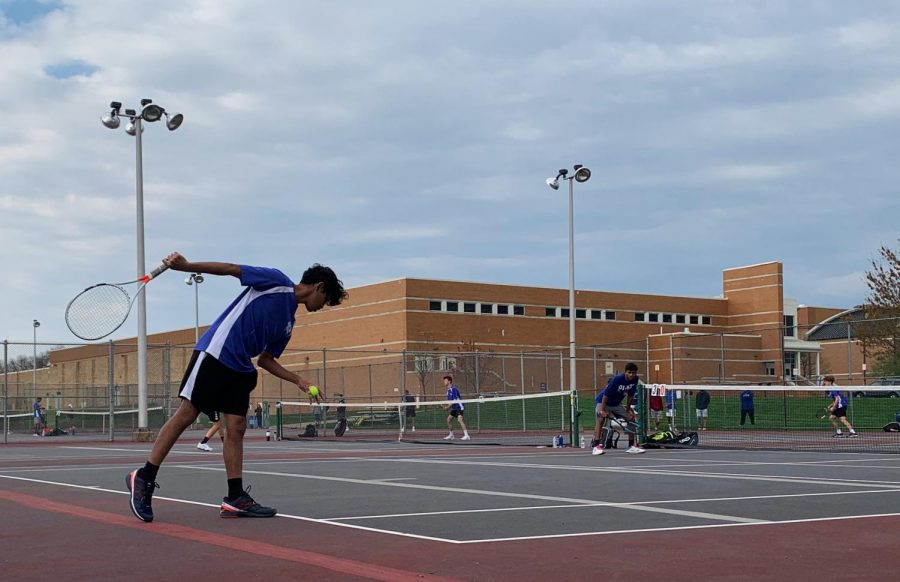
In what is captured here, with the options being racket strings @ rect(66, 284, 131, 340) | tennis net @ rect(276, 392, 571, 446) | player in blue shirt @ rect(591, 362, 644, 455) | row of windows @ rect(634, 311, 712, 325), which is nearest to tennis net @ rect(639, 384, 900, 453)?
tennis net @ rect(276, 392, 571, 446)

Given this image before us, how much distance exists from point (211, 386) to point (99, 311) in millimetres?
4861

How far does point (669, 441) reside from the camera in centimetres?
2230

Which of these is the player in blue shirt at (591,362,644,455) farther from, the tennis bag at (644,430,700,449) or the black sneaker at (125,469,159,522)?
the black sneaker at (125,469,159,522)

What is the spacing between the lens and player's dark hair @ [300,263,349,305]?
8.48m

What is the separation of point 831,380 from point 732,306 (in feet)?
209

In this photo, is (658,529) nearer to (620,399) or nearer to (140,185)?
(620,399)

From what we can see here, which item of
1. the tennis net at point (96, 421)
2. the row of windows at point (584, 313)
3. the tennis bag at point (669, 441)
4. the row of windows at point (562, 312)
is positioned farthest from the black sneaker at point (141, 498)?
the row of windows at point (584, 313)

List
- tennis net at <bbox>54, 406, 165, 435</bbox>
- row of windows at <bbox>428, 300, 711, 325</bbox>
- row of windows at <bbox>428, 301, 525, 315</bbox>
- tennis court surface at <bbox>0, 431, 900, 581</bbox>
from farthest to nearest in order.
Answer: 1. row of windows at <bbox>428, 300, 711, 325</bbox>
2. row of windows at <bbox>428, 301, 525, 315</bbox>
3. tennis net at <bbox>54, 406, 165, 435</bbox>
4. tennis court surface at <bbox>0, 431, 900, 581</bbox>

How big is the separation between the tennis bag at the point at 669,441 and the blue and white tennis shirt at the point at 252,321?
1486 cm

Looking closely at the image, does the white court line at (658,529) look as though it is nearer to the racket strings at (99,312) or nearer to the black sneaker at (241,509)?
the black sneaker at (241,509)

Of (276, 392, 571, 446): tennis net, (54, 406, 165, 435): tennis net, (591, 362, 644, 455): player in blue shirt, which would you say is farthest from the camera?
(54, 406, 165, 435): tennis net

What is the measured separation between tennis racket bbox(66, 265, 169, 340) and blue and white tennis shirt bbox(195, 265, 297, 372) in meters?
4.44

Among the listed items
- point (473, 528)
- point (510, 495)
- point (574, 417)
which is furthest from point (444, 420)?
point (473, 528)

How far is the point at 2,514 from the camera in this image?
889 centimetres
